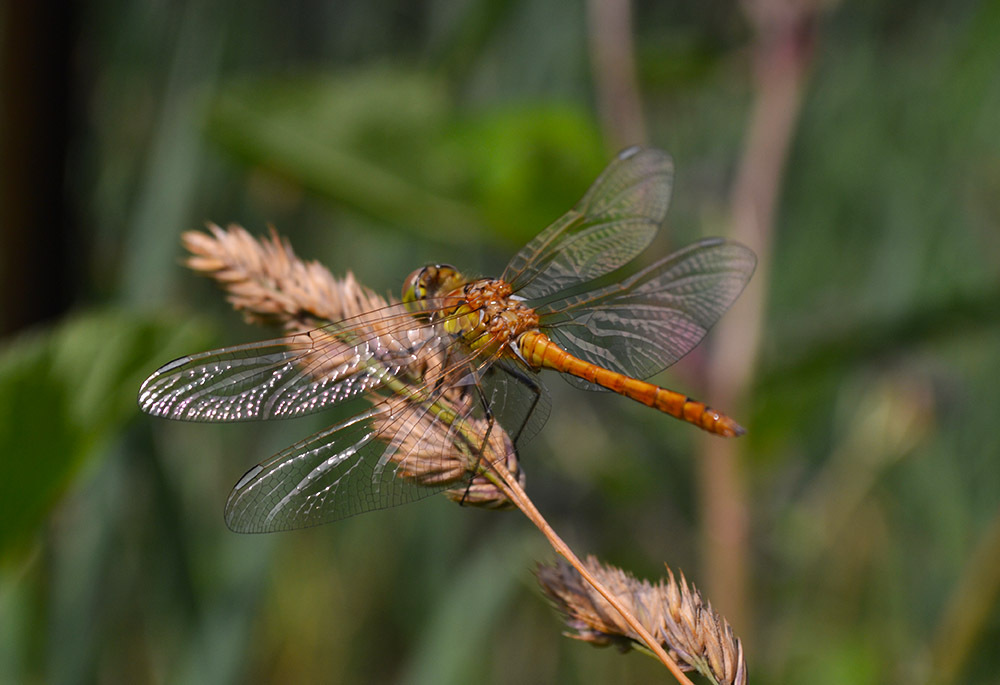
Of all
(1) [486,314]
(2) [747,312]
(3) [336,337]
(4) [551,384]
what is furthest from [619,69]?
(4) [551,384]

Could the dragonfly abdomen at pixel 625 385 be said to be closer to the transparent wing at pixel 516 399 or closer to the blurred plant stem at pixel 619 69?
the transparent wing at pixel 516 399

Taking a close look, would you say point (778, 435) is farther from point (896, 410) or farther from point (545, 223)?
point (545, 223)

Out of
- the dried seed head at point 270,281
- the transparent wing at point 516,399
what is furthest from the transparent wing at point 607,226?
the dried seed head at point 270,281

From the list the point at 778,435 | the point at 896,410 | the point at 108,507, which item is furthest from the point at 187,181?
the point at 896,410

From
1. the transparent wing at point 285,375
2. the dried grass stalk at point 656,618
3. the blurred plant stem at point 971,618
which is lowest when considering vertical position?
the blurred plant stem at point 971,618

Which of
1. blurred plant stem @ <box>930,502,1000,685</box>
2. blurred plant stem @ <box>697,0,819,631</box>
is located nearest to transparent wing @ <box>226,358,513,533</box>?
blurred plant stem @ <box>697,0,819,631</box>

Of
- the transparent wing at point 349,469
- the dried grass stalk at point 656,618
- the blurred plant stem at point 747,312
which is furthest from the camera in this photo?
the blurred plant stem at point 747,312
